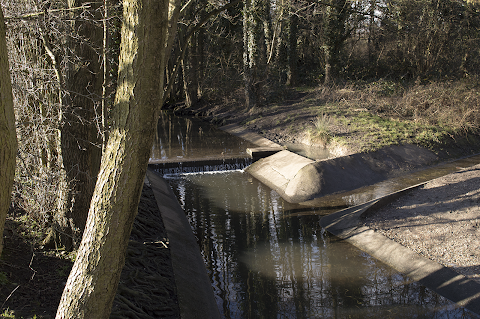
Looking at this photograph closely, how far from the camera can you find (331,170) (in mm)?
11945

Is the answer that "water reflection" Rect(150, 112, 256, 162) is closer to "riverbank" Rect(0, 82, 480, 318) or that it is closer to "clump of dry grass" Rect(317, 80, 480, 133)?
"riverbank" Rect(0, 82, 480, 318)

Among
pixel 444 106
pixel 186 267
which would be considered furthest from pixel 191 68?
pixel 186 267

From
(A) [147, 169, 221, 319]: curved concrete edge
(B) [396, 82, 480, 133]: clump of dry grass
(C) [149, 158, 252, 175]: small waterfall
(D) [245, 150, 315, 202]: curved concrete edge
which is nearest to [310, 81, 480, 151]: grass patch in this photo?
(B) [396, 82, 480, 133]: clump of dry grass

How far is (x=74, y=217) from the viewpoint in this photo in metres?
6.00

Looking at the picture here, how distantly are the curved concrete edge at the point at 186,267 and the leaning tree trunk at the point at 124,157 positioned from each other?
2493mm

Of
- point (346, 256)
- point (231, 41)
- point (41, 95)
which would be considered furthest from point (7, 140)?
point (231, 41)

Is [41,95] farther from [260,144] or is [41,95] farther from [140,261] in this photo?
[260,144]

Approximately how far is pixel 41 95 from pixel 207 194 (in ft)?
21.9

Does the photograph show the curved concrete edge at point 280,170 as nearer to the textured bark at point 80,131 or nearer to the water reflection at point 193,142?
the water reflection at point 193,142

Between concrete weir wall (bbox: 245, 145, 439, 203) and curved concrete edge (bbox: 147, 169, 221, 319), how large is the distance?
11.4 ft

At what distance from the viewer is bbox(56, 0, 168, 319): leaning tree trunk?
114 inches

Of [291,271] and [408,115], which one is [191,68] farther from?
[291,271]

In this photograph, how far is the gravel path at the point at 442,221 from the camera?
22.2ft

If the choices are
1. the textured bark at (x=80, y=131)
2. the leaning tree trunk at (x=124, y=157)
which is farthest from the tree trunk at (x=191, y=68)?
the leaning tree trunk at (x=124, y=157)
